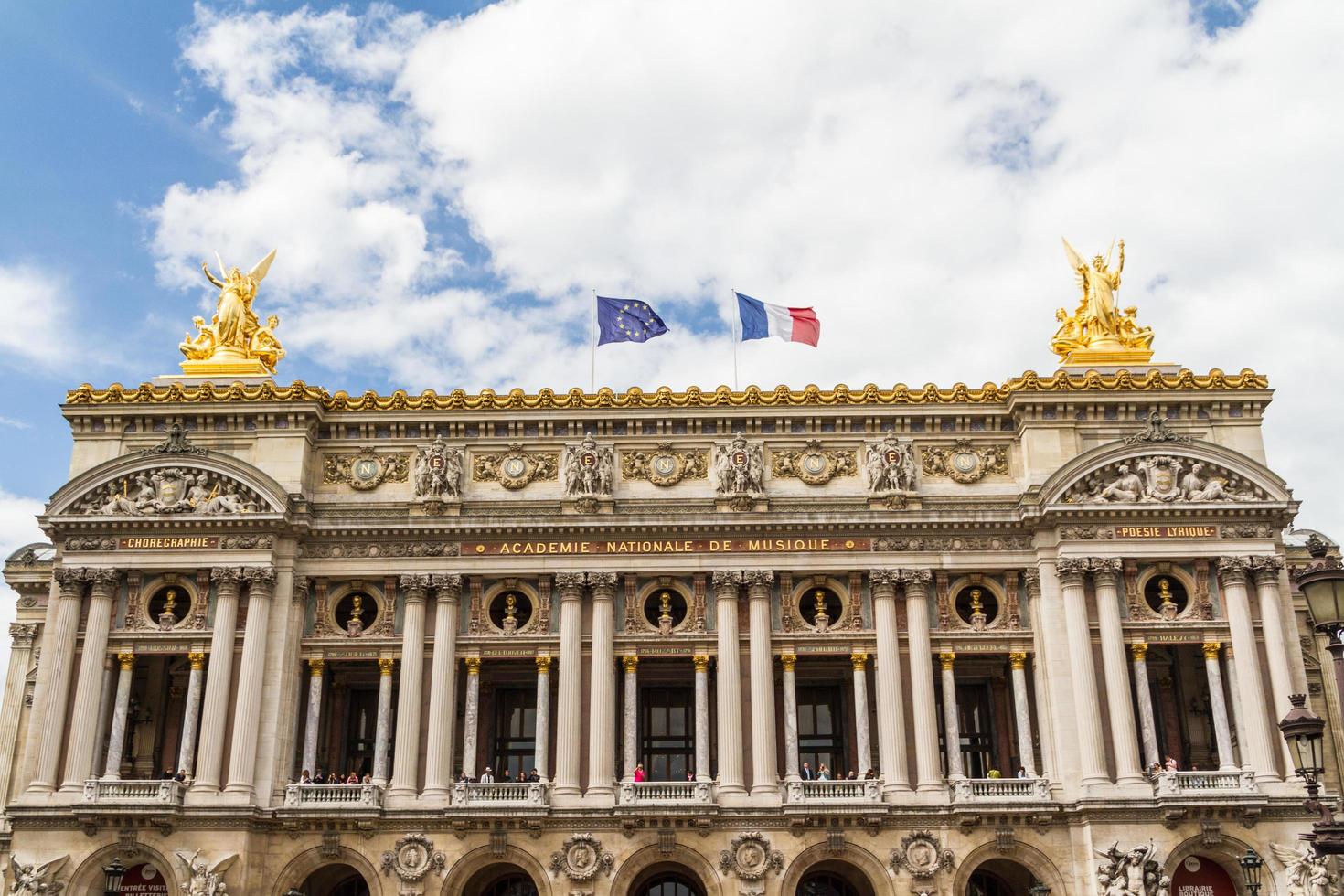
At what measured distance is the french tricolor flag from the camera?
51000mm

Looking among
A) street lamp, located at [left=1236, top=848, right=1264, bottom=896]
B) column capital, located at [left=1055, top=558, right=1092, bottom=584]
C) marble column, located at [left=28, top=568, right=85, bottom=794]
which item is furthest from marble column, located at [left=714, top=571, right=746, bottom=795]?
marble column, located at [left=28, top=568, right=85, bottom=794]

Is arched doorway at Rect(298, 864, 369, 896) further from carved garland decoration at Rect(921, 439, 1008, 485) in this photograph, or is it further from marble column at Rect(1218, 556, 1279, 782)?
marble column at Rect(1218, 556, 1279, 782)

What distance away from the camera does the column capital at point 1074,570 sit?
46022mm

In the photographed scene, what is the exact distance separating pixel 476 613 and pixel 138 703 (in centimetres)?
1230

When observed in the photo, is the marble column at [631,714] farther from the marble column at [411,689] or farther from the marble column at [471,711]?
the marble column at [411,689]

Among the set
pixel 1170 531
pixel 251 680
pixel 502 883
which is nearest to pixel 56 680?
pixel 251 680

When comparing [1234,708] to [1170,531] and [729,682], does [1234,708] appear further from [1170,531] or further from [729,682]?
[729,682]

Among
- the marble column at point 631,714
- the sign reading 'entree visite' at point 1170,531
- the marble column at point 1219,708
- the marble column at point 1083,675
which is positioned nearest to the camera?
the marble column at point 1083,675

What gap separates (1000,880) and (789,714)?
899cm

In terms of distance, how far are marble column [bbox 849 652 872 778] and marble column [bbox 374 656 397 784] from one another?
13410 millimetres

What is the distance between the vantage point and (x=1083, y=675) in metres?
45.0

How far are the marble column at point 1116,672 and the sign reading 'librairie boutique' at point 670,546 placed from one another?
769cm

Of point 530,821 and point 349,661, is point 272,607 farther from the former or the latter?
point 530,821

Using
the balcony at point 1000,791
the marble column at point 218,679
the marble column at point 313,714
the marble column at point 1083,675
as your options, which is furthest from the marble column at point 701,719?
the marble column at point 218,679
